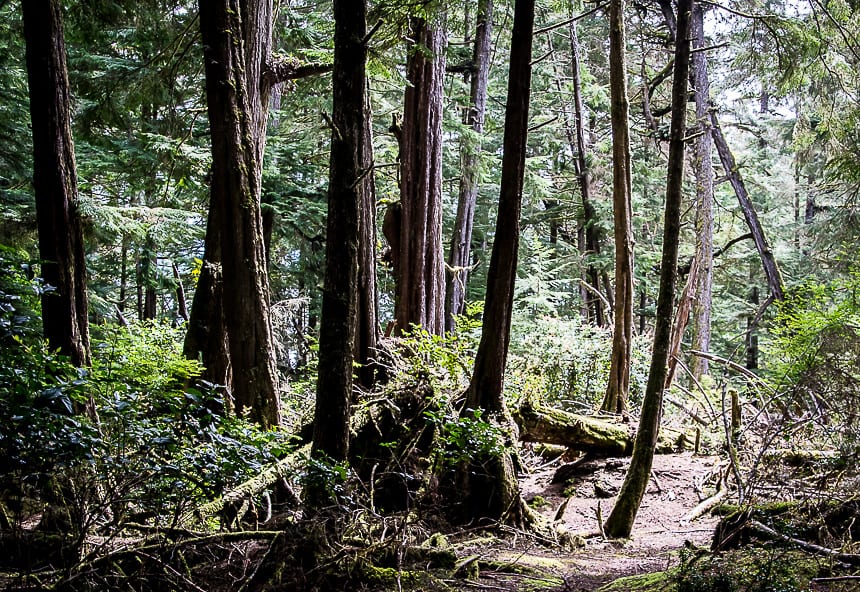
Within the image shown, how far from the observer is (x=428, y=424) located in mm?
6746

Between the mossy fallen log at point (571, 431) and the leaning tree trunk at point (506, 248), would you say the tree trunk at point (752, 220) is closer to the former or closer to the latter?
the mossy fallen log at point (571, 431)

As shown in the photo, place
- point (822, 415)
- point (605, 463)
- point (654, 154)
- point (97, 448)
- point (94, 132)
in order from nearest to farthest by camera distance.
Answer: point (97, 448) < point (822, 415) < point (605, 463) < point (94, 132) < point (654, 154)

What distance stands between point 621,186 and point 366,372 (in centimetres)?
523

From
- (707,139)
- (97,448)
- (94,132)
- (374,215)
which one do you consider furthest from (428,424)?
(707,139)

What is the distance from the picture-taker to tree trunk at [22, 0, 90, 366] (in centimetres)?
665

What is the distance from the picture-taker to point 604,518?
786 centimetres

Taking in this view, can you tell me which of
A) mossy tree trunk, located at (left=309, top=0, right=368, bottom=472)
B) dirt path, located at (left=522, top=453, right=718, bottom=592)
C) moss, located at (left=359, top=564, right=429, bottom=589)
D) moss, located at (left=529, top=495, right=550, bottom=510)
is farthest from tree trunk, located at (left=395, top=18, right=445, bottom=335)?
moss, located at (left=359, top=564, right=429, bottom=589)

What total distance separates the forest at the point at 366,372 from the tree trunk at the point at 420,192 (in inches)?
1.8

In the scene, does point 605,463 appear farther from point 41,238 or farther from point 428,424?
point 41,238

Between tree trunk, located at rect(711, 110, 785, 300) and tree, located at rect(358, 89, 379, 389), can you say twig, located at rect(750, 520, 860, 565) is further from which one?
tree trunk, located at rect(711, 110, 785, 300)

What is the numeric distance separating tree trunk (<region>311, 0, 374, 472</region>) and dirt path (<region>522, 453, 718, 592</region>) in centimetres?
218

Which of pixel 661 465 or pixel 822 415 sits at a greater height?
pixel 822 415

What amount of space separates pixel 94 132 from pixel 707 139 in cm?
1323

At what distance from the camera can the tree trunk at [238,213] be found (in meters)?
7.32
